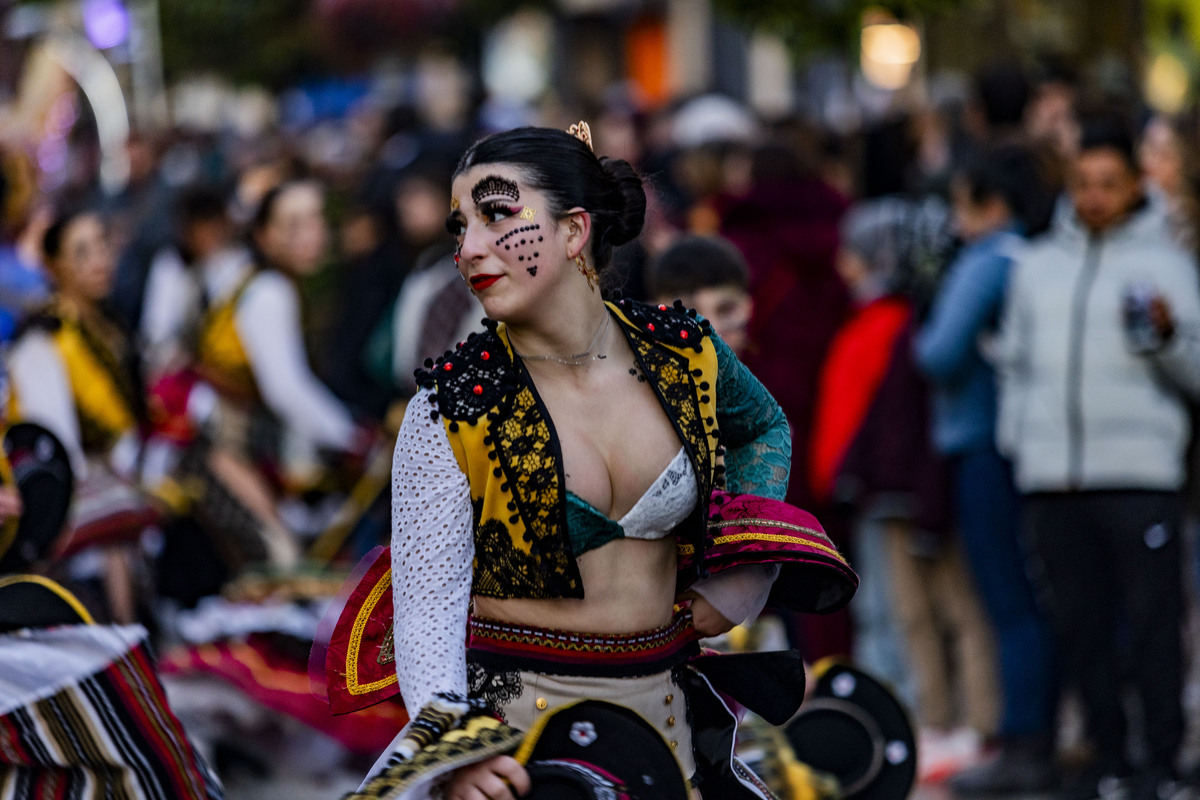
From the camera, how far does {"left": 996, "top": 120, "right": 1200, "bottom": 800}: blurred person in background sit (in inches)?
246

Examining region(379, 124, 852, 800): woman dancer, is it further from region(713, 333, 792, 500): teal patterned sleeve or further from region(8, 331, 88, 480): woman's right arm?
region(8, 331, 88, 480): woman's right arm

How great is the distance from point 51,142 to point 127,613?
9756 millimetres

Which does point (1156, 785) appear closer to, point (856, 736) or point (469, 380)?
point (856, 736)

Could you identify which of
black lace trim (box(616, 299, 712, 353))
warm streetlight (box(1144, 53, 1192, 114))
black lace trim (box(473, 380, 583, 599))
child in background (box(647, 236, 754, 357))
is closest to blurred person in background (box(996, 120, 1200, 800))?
child in background (box(647, 236, 754, 357))

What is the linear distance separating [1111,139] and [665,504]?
365 centimetres

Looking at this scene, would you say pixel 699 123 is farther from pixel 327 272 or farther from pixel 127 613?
pixel 127 613

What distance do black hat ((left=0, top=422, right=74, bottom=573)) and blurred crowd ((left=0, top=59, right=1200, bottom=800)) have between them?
4.53 ft

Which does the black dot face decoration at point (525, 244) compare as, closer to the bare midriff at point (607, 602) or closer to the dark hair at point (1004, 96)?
the bare midriff at point (607, 602)

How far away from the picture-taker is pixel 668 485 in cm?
320

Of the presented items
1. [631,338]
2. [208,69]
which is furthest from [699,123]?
[208,69]

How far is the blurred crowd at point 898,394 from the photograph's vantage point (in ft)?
20.7

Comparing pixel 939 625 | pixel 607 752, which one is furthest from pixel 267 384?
pixel 607 752

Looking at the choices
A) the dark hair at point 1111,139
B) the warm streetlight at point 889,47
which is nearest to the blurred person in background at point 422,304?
the dark hair at point 1111,139

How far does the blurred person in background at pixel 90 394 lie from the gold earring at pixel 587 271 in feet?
11.4
